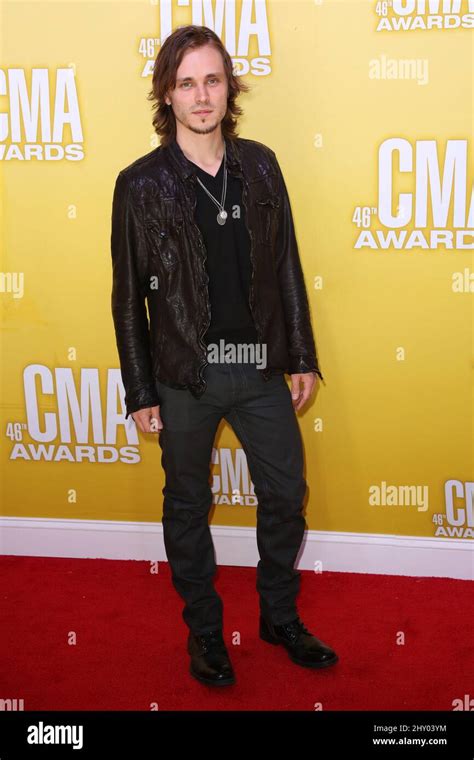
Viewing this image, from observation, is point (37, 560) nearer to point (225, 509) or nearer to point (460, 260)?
point (225, 509)

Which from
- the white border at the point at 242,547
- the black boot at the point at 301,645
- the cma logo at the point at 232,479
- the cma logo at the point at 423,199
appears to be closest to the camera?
the black boot at the point at 301,645

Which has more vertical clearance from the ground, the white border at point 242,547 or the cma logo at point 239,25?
the cma logo at point 239,25

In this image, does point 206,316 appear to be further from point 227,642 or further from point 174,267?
point 227,642

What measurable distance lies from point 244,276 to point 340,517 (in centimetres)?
133

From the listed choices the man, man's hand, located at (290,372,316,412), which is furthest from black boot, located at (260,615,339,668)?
man's hand, located at (290,372,316,412)

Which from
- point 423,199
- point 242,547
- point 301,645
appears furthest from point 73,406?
point 423,199

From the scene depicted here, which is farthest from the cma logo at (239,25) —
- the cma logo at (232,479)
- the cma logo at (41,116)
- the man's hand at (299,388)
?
the cma logo at (232,479)

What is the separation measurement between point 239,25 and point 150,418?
5.10ft

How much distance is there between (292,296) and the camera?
2777 millimetres

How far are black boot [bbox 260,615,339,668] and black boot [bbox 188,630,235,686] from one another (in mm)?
206

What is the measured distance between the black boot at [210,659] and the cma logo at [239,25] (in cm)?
208

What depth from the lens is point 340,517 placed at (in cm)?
349

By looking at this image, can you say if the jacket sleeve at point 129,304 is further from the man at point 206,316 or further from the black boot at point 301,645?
the black boot at point 301,645

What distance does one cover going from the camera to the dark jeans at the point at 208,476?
2.64m
